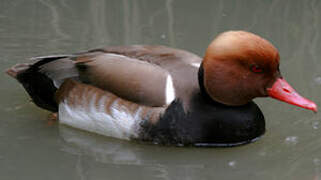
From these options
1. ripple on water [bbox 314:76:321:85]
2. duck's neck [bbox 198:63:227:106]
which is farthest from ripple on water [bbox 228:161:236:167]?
ripple on water [bbox 314:76:321:85]

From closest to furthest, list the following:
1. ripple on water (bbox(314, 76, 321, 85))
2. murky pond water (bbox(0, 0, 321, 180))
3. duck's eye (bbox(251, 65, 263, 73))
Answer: murky pond water (bbox(0, 0, 321, 180)), duck's eye (bbox(251, 65, 263, 73)), ripple on water (bbox(314, 76, 321, 85))

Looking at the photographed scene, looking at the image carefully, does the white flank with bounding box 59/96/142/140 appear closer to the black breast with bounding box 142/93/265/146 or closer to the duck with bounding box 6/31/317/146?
the duck with bounding box 6/31/317/146

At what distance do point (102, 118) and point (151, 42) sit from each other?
2559 mm

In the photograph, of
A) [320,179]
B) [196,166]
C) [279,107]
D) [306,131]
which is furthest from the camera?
[279,107]

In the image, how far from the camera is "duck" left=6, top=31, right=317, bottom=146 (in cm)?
446

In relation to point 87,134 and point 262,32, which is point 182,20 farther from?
point 87,134

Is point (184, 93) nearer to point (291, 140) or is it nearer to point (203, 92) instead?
point (203, 92)

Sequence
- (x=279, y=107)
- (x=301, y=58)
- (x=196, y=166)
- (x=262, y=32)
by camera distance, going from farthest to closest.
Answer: (x=262, y=32) → (x=301, y=58) → (x=279, y=107) → (x=196, y=166)

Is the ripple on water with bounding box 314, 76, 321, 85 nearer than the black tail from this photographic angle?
No

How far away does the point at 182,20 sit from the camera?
8062mm

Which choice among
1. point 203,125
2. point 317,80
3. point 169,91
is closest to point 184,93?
point 169,91

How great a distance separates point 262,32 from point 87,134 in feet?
12.2

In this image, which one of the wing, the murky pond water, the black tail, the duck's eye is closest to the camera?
the murky pond water

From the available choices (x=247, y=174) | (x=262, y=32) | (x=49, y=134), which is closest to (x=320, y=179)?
(x=247, y=174)
